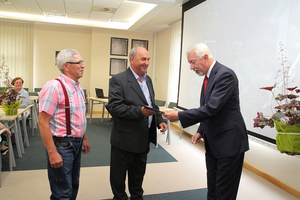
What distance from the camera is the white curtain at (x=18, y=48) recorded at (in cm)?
864

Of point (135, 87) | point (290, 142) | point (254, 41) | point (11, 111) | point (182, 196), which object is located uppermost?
point (254, 41)

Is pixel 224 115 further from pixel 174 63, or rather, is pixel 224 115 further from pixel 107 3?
pixel 174 63

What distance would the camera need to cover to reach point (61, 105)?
5.82 feet

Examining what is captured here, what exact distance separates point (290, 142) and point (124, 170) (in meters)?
1.55

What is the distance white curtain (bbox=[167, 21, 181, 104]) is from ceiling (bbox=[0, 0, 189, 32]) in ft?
1.26

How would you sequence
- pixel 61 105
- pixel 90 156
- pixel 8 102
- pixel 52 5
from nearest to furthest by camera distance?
1. pixel 61 105
2. pixel 8 102
3. pixel 90 156
4. pixel 52 5

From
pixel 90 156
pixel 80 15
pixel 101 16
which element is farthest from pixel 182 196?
pixel 80 15

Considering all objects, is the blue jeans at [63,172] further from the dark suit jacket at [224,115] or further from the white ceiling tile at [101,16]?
the white ceiling tile at [101,16]

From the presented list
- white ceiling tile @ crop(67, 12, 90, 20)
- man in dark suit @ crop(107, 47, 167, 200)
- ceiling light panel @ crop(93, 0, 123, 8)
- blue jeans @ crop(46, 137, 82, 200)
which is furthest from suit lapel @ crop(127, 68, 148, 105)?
white ceiling tile @ crop(67, 12, 90, 20)

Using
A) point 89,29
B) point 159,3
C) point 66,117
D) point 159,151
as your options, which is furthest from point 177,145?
point 89,29

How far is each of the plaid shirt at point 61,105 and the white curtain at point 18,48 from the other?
8226 millimetres

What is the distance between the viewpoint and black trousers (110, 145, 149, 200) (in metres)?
2.40

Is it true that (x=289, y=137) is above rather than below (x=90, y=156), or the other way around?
above

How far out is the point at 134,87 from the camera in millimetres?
2305
